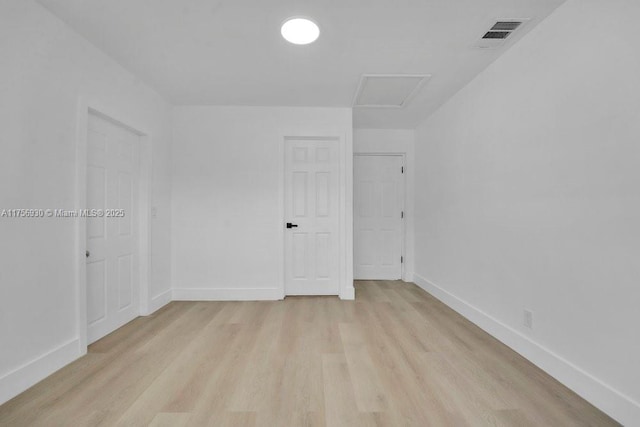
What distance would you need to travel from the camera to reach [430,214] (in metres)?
4.18

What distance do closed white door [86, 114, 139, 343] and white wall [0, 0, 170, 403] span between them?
1.01 feet

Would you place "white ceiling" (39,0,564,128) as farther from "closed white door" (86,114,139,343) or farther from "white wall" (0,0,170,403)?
"closed white door" (86,114,139,343)

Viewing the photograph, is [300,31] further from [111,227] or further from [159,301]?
[159,301]

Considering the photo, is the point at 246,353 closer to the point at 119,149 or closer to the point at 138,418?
the point at 138,418

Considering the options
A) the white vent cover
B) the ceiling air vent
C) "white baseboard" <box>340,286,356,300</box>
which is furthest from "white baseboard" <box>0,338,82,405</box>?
the ceiling air vent

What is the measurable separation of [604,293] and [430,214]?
2513mm

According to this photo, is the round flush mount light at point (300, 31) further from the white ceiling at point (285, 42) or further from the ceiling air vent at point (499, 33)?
the ceiling air vent at point (499, 33)

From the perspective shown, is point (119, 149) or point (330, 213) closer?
point (119, 149)

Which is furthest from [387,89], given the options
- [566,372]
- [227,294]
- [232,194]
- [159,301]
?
[159,301]

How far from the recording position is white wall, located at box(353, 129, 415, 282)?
487 cm

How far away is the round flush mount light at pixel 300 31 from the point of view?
2154 millimetres

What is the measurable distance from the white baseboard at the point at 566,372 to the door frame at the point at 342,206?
4.71 feet

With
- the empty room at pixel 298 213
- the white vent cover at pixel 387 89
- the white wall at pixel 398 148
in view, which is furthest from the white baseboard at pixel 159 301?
the white wall at pixel 398 148

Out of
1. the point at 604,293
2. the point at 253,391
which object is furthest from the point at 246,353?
the point at 604,293
